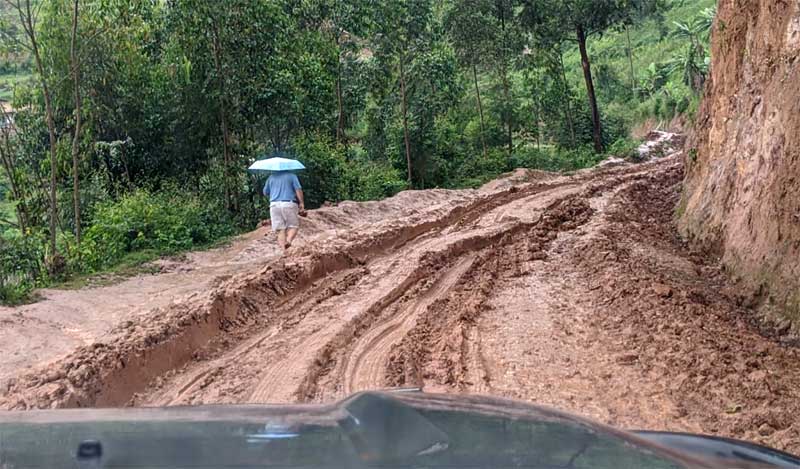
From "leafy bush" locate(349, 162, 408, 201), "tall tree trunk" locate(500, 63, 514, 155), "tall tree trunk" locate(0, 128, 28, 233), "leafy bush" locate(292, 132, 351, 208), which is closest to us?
"tall tree trunk" locate(0, 128, 28, 233)

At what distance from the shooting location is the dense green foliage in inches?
558

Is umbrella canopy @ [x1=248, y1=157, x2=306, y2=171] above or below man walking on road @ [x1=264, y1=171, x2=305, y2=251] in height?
above

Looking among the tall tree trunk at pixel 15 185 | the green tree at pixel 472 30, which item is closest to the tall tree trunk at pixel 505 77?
the green tree at pixel 472 30

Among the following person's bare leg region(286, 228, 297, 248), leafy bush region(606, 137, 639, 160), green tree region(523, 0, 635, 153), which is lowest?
person's bare leg region(286, 228, 297, 248)

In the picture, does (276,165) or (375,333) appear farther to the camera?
(276,165)

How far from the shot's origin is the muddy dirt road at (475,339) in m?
5.80

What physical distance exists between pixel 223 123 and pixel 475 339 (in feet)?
40.3

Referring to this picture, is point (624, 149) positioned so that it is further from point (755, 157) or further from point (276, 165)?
point (755, 157)

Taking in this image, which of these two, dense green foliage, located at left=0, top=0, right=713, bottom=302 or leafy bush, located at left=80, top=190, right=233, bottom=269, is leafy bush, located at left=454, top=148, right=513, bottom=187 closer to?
dense green foliage, located at left=0, top=0, right=713, bottom=302

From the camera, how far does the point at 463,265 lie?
10.9m

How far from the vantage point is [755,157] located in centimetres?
915

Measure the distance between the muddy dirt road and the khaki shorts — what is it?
0.62 metres

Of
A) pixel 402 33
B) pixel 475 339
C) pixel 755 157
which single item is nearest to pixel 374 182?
pixel 402 33

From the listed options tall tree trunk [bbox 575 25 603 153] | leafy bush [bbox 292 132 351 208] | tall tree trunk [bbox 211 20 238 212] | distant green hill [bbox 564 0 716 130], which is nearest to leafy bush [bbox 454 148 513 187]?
tall tree trunk [bbox 575 25 603 153]
